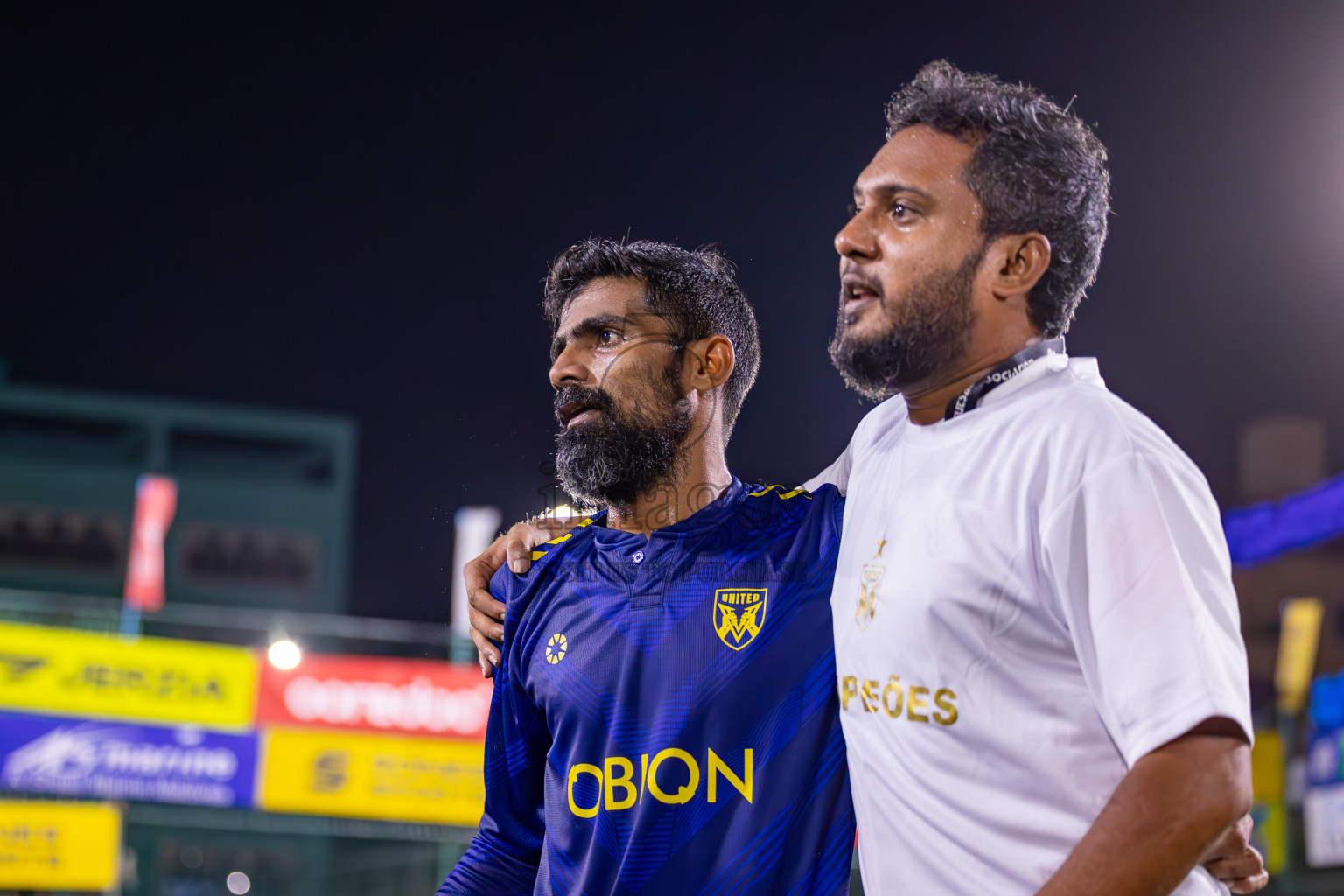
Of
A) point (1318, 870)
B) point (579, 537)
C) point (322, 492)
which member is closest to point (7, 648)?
point (579, 537)

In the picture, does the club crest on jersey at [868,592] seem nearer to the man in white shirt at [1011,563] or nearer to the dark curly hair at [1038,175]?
the man in white shirt at [1011,563]

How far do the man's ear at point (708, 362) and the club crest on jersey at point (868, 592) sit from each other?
105cm

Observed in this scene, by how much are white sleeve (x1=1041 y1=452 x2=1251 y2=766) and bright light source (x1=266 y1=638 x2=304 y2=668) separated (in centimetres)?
1269

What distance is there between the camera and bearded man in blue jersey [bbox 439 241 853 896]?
2.32 meters

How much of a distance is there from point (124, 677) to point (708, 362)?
11.7 meters

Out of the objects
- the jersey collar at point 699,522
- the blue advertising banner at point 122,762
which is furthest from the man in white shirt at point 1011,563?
the blue advertising banner at point 122,762

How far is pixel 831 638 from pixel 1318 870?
18483 mm

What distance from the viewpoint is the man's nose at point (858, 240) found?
211 cm

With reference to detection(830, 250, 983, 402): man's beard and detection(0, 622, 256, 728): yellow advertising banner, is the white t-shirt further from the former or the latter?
detection(0, 622, 256, 728): yellow advertising banner

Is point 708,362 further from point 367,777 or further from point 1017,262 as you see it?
point 367,777

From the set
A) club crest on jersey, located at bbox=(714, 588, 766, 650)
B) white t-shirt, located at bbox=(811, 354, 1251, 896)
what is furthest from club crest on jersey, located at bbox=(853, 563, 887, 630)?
club crest on jersey, located at bbox=(714, 588, 766, 650)

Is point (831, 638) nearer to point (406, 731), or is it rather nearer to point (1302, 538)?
point (406, 731)

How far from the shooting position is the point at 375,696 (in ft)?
43.5

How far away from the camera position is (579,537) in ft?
9.44
